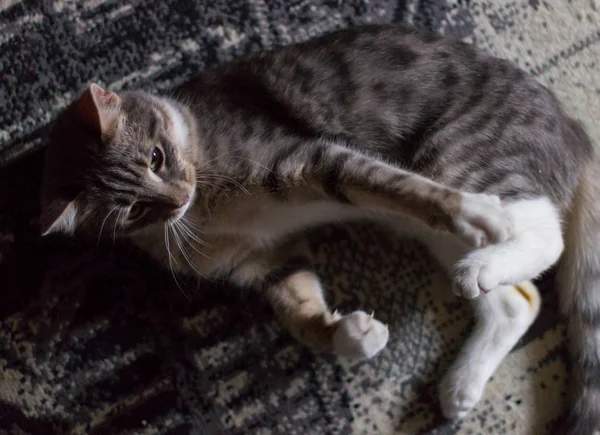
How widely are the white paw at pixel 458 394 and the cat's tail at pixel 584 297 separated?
217 millimetres

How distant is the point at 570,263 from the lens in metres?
1.33

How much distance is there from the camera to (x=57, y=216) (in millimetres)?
1072

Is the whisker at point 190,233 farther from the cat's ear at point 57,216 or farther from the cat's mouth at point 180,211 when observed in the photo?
the cat's ear at point 57,216

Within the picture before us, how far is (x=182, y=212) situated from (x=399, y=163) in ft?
1.61

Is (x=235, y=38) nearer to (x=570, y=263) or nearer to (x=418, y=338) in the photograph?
(x=418, y=338)

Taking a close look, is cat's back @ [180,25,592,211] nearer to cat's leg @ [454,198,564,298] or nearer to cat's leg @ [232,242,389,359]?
cat's leg @ [454,198,564,298]

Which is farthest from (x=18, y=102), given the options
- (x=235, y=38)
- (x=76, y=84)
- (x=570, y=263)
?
(x=570, y=263)

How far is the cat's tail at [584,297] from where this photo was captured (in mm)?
1266

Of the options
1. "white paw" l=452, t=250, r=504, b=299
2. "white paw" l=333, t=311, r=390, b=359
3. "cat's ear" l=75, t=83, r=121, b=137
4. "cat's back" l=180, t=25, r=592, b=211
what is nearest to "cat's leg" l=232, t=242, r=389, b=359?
"white paw" l=333, t=311, r=390, b=359

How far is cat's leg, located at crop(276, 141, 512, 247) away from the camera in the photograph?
1043mm

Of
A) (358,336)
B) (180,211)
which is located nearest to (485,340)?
(358,336)

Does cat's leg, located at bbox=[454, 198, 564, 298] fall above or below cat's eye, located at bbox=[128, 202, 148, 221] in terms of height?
below

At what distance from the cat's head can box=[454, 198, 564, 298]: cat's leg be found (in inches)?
22.9

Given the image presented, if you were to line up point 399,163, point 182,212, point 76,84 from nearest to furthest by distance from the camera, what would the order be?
point 182,212, point 399,163, point 76,84
